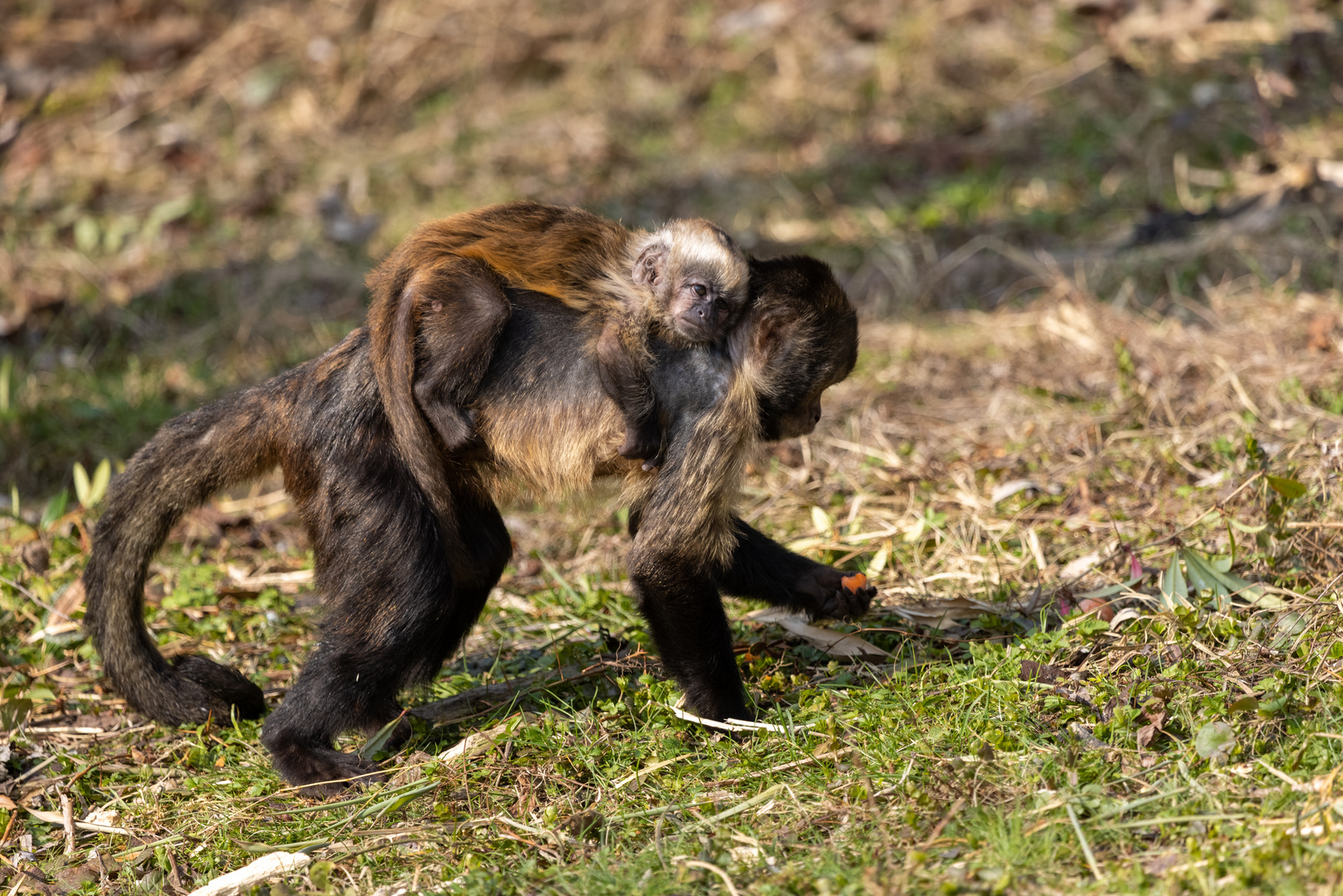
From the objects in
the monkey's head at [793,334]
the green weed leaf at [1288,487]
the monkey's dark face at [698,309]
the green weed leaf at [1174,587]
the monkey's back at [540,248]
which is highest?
the monkey's back at [540,248]

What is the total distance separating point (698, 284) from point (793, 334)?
34cm

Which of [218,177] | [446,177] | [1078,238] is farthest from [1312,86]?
[218,177]

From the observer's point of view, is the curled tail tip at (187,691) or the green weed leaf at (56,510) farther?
the green weed leaf at (56,510)

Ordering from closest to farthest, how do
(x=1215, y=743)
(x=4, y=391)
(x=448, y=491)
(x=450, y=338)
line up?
1. (x=1215, y=743)
2. (x=450, y=338)
3. (x=448, y=491)
4. (x=4, y=391)

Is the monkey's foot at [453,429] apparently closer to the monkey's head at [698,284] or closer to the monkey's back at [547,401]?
the monkey's back at [547,401]

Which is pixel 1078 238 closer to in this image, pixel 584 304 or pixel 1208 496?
pixel 1208 496

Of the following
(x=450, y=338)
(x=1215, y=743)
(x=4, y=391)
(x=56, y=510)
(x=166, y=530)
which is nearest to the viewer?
(x=1215, y=743)

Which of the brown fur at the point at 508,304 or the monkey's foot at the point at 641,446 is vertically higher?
the brown fur at the point at 508,304

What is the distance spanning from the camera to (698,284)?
3.85 meters

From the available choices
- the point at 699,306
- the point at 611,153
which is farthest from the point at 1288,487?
the point at 611,153

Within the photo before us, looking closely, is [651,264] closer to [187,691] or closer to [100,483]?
[187,691]

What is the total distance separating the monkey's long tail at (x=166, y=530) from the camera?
4.01m

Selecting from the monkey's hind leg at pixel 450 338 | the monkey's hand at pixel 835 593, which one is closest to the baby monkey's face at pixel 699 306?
the monkey's hind leg at pixel 450 338

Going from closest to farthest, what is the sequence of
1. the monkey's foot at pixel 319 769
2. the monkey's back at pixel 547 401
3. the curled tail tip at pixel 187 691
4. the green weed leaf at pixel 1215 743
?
the green weed leaf at pixel 1215 743 < the monkey's foot at pixel 319 769 < the monkey's back at pixel 547 401 < the curled tail tip at pixel 187 691
